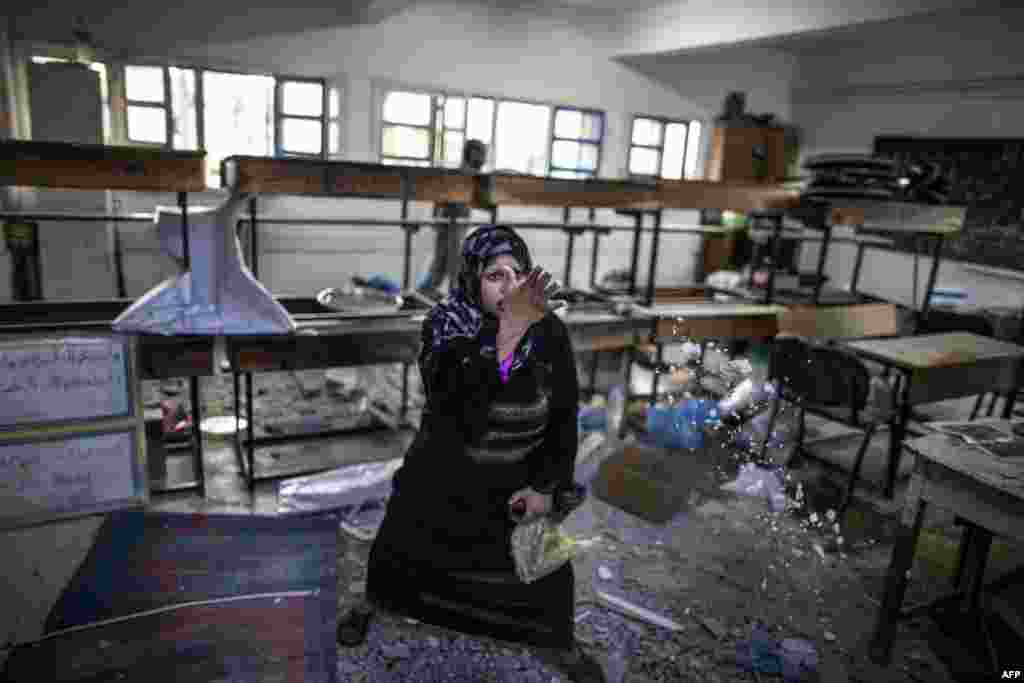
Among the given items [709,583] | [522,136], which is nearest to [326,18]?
[522,136]

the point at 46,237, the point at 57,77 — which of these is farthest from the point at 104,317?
A: the point at 46,237

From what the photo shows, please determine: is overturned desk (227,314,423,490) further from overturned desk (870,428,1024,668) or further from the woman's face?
overturned desk (870,428,1024,668)

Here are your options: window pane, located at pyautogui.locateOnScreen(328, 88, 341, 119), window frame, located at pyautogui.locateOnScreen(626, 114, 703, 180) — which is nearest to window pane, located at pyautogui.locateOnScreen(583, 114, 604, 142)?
window frame, located at pyautogui.locateOnScreen(626, 114, 703, 180)

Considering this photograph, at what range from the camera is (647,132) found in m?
9.16

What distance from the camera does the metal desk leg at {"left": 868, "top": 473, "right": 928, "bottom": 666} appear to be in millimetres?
2256

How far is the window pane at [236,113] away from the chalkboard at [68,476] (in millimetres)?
4583

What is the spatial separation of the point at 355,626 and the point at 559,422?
1058 millimetres

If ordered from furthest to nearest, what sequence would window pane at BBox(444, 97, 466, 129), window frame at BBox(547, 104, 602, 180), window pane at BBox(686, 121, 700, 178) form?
1. window pane at BBox(686, 121, 700, 178)
2. window frame at BBox(547, 104, 602, 180)
3. window pane at BBox(444, 97, 466, 129)

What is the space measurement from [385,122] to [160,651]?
6283 mm

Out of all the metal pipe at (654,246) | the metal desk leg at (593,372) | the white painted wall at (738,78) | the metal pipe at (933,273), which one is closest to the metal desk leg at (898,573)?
the metal pipe at (654,246)

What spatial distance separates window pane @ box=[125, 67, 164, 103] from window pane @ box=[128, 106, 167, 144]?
10 centimetres

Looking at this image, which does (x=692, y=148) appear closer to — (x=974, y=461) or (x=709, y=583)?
(x=709, y=583)

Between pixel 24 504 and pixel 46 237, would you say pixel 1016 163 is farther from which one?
pixel 46 237

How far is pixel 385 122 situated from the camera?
24.4 feet
